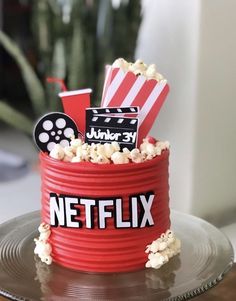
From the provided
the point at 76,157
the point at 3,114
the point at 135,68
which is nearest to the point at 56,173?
the point at 76,157

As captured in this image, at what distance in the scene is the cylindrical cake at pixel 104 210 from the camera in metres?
0.70

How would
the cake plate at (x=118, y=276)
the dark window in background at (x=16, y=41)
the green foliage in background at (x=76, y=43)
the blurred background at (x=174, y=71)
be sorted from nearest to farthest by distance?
the cake plate at (x=118, y=276)
the blurred background at (x=174, y=71)
the green foliage in background at (x=76, y=43)
the dark window in background at (x=16, y=41)

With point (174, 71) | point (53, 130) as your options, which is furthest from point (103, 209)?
point (174, 71)

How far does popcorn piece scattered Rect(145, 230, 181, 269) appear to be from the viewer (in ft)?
2.37

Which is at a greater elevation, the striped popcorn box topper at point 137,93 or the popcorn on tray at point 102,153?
the striped popcorn box topper at point 137,93

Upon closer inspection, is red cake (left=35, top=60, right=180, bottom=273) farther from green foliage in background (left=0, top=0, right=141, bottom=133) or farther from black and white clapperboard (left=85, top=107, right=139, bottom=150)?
green foliage in background (left=0, top=0, right=141, bottom=133)

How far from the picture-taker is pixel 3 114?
1.33 metres

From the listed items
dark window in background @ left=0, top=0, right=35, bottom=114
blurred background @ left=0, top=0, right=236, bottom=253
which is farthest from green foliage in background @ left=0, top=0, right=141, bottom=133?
dark window in background @ left=0, top=0, right=35, bottom=114

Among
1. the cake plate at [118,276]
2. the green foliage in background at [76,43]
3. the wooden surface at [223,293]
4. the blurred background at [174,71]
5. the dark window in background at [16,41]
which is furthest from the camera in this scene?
the dark window in background at [16,41]

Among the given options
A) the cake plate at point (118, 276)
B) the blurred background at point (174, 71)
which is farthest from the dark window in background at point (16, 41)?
the cake plate at point (118, 276)

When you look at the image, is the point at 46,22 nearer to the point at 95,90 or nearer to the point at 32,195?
the point at 95,90

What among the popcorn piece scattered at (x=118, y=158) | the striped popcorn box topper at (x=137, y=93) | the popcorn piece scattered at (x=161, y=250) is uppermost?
the striped popcorn box topper at (x=137, y=93)

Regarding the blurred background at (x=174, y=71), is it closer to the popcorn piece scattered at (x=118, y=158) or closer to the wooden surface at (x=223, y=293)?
the wooden surface at (x=223, y=293)

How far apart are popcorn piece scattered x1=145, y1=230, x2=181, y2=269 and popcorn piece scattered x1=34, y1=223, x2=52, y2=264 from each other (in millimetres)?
112
